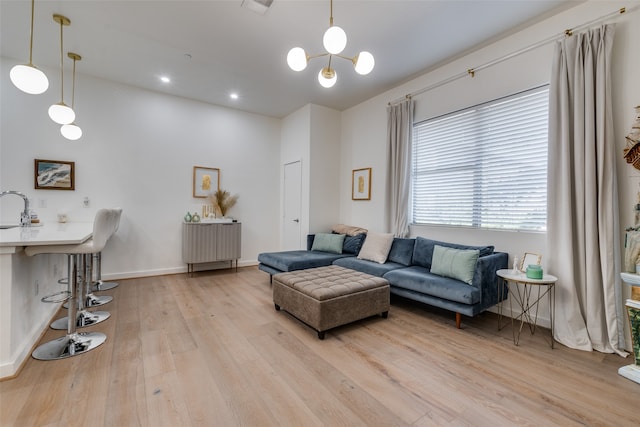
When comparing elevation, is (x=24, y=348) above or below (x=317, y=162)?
below

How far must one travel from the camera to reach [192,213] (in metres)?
4.88

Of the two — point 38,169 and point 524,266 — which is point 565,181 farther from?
point 38,169

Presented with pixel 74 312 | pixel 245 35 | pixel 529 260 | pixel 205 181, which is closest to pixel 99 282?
pixel 74 312

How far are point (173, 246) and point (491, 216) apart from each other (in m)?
4.80

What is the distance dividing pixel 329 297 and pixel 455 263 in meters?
1.42

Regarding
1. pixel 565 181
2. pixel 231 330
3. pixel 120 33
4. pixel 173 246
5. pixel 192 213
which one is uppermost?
pixel 120 33

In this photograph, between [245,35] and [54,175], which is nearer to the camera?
[245,35]

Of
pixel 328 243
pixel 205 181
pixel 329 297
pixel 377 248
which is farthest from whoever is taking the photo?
pixel 205 181

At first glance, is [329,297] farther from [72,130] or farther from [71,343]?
[72,130]

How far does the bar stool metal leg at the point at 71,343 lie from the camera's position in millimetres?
2115

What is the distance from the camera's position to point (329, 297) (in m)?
2.51

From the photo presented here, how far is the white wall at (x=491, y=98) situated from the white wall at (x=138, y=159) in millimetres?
2001

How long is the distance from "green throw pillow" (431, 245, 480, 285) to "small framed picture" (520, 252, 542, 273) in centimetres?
40

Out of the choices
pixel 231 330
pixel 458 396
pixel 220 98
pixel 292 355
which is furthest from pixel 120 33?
pixel 458 396
